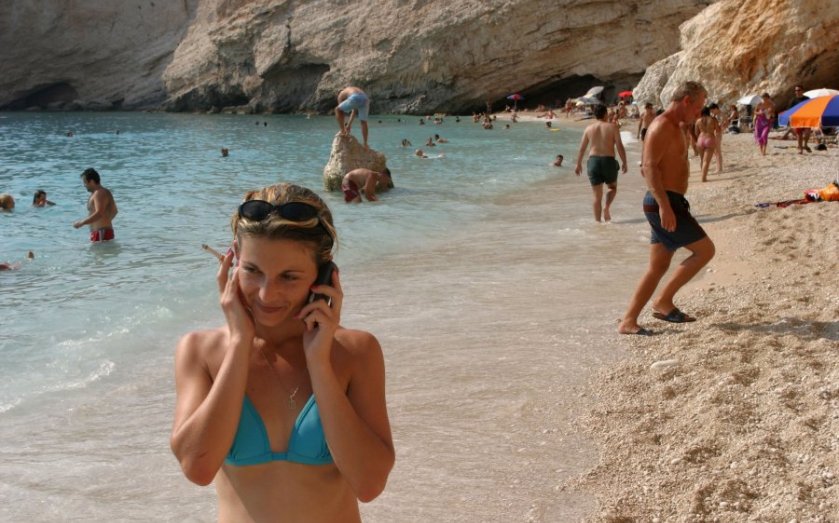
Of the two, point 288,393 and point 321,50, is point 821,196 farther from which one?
point 321,50

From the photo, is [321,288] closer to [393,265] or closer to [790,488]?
[790,488]

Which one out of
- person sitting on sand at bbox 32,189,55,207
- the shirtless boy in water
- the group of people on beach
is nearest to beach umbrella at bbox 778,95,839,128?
the group of people on beach

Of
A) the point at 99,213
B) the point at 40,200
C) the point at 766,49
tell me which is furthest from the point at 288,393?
the point at 766,49

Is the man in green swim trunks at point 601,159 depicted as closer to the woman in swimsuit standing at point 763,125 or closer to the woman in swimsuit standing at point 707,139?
the woman in swimsuit standing at point 707,139

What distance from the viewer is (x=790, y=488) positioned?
10.1 ft

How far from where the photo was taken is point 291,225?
5.91 feet

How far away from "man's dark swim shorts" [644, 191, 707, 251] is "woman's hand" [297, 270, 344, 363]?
13.5 ft

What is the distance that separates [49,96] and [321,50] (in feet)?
89.7

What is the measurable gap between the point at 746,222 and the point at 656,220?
442 centimetres

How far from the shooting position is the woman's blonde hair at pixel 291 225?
5.90 feet

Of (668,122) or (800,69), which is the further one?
(800,69)

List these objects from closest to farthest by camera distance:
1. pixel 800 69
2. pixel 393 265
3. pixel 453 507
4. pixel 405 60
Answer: pixel 453 507, pixel 393 265, pixel 800 69, pixel 405 60

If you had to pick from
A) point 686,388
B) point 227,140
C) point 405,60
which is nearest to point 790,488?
point 686,388

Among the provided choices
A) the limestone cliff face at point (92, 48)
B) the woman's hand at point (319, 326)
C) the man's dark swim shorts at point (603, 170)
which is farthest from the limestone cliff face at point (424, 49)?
the woman's hand at point (319, 326)
